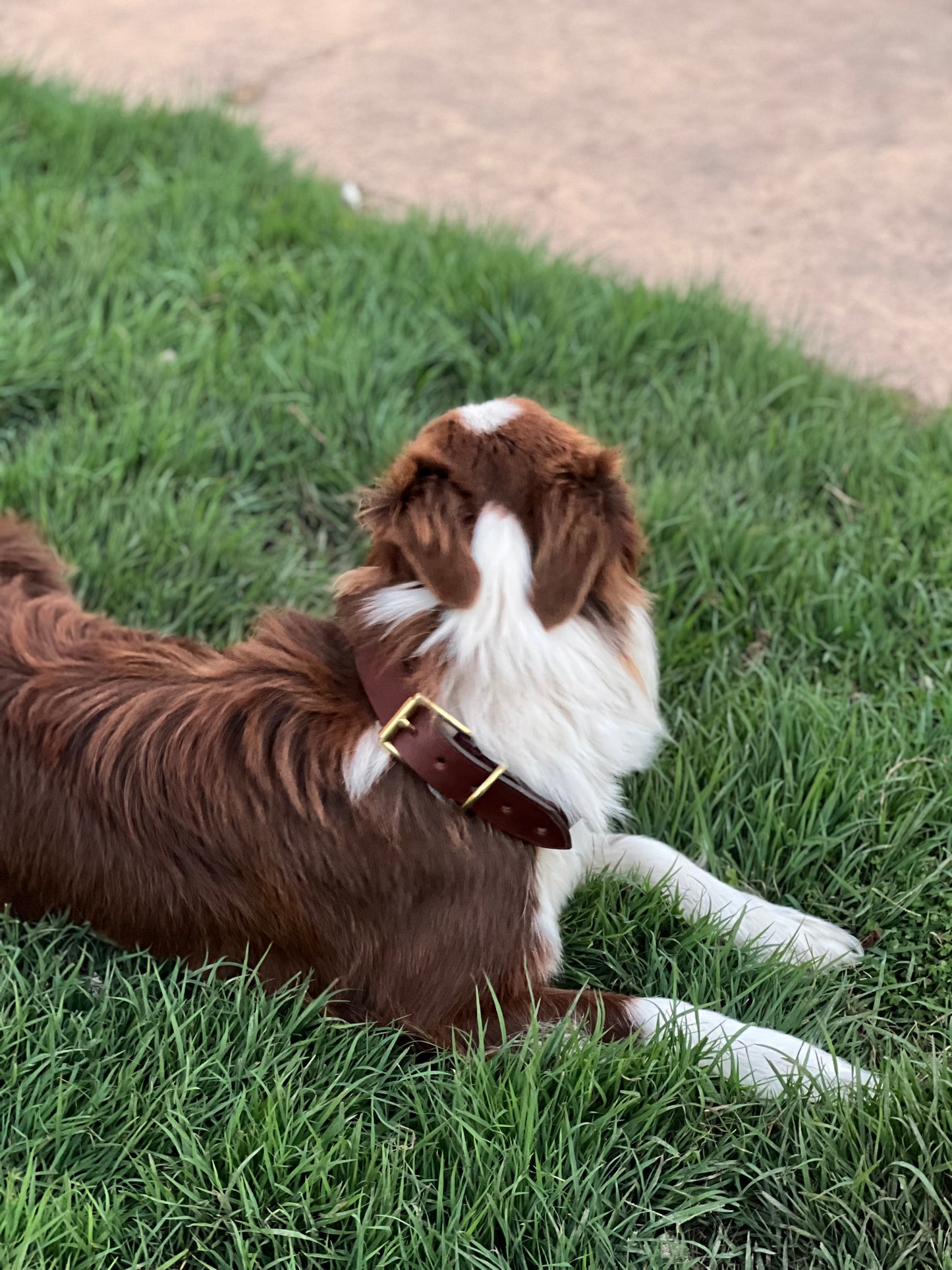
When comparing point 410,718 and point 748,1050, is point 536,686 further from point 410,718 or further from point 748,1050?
point 748,1050

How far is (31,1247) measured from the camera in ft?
6.23

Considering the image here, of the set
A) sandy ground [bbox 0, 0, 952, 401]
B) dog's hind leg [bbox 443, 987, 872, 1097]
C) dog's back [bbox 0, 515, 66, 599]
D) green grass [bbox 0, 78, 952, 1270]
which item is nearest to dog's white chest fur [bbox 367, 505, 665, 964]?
dog's hind leg [bbox 443, 987, 872, 1097]

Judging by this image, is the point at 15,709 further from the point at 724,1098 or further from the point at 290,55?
the point at 290,55

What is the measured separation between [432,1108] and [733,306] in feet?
10.3

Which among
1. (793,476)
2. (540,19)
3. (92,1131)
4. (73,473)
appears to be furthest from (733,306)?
(92,1131)

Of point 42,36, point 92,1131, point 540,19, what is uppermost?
point 540,19

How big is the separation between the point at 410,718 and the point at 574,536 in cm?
43

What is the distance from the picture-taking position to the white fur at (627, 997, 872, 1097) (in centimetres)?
214

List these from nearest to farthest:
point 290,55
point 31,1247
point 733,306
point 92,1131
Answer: point 31,1247
point 92,1131
point 733,306
point 290,55

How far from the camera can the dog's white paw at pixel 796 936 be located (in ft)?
7.95

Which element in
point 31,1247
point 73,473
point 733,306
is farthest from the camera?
point 733,306

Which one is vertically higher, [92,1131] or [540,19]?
[540,19]

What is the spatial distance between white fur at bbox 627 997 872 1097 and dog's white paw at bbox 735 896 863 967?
0.73 feet

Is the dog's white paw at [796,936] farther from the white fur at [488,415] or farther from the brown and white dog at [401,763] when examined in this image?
the white fur at [488,415]
